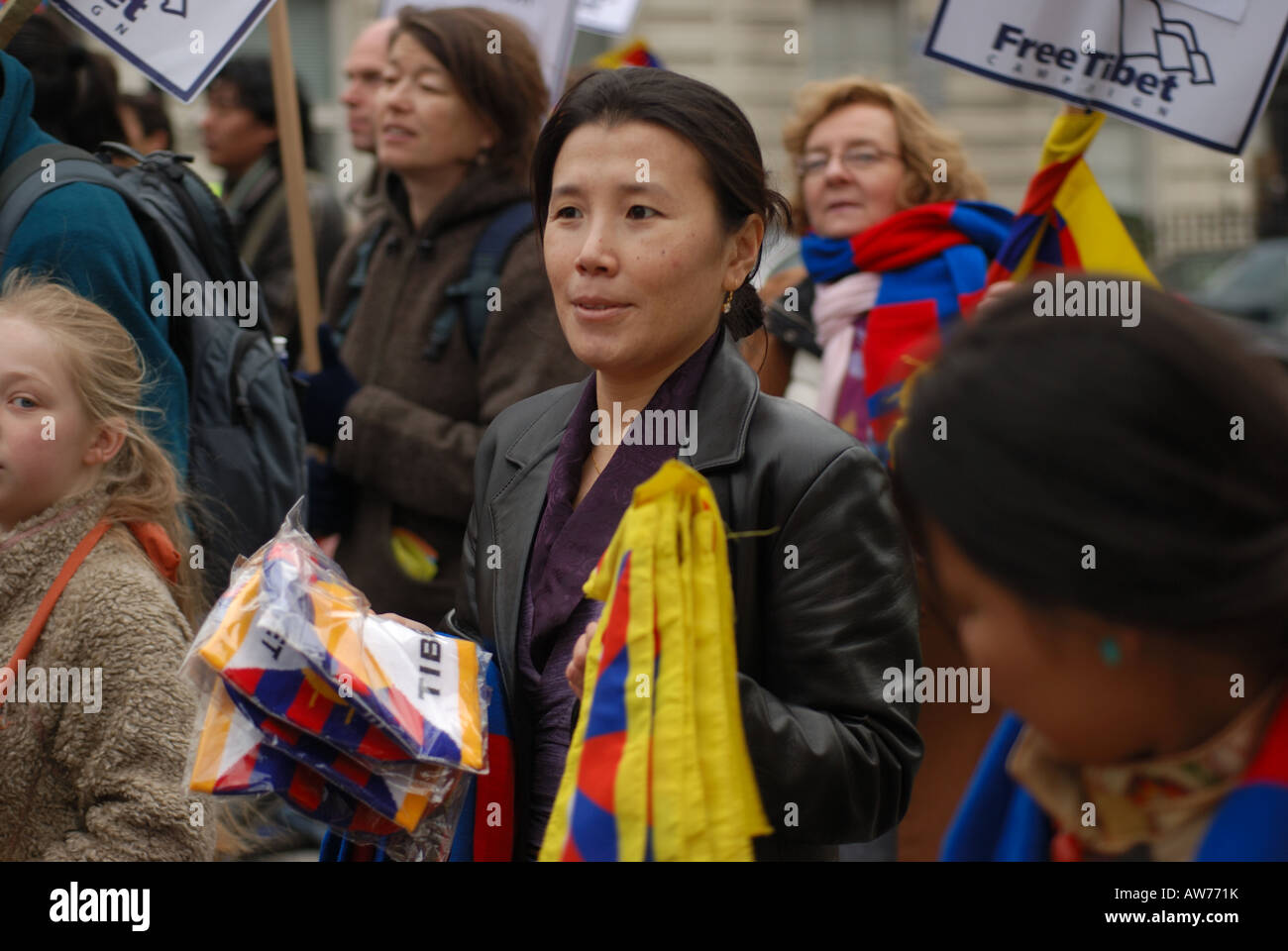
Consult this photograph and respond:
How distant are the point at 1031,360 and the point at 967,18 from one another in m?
3.08

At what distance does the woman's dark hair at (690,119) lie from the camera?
2.19 meters

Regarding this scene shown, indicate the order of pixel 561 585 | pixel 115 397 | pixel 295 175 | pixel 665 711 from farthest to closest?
pixel 295 175 → pixel 115 397 → pixel 561 585 → pixel 665 711

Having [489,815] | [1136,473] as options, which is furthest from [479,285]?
[1136,473]

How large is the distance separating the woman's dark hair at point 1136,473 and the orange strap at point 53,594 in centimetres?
158

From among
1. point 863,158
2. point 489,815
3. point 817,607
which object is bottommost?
point 489,815

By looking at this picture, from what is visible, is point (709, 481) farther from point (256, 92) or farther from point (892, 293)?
point (256, 92)

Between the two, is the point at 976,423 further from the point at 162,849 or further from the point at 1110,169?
the point at 1110,169

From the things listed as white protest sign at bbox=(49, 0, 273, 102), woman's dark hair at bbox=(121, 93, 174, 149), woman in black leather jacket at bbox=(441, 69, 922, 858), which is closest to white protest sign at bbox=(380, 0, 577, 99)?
woman's dark hair at bbox=(121, 93, 174, 149)

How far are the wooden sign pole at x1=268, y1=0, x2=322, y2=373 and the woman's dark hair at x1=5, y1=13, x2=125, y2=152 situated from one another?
640mm

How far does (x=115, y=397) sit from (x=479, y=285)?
1.50 metres

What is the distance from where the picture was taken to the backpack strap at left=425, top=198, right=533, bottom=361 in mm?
3957

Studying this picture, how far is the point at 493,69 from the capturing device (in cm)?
414

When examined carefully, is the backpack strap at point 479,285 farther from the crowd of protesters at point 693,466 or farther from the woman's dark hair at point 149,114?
the woman's dark hair at point 149,114

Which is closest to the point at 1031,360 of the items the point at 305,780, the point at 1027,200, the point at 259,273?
the point at 305,780
